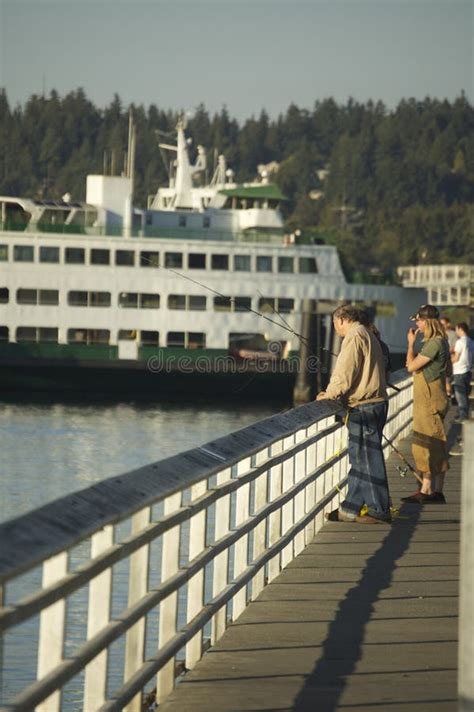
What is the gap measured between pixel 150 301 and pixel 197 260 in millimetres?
2007

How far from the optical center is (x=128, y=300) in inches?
2003

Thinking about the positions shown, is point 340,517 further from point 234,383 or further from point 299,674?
point 234,383

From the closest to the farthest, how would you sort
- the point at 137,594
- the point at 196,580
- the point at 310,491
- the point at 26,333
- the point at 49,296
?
the point at 137,594, the point at 196,580, the point at 310,491, the point at 26,333, the point at 49,296

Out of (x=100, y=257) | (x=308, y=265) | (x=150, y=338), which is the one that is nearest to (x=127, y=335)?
(x=150, y=338)

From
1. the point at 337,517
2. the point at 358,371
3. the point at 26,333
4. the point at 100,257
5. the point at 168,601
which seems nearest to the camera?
the point at 168,601

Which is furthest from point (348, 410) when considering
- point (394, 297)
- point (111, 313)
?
point (394, 297)

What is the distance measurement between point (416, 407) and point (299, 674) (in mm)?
6581

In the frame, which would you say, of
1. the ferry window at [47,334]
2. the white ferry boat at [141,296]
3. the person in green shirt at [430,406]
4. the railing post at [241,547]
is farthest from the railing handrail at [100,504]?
the ferry window at [47,334]

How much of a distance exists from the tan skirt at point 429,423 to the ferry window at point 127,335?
1502 inches

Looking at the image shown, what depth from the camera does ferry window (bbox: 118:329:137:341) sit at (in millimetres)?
50281

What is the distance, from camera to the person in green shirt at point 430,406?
1204 centimetres

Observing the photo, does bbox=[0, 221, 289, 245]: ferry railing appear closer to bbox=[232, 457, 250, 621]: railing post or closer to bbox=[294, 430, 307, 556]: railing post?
bbox=[294, 430, 307, 556]: railing post

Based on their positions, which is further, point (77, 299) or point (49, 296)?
point (77, 299)

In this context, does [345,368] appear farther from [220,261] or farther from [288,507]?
[220,261]
